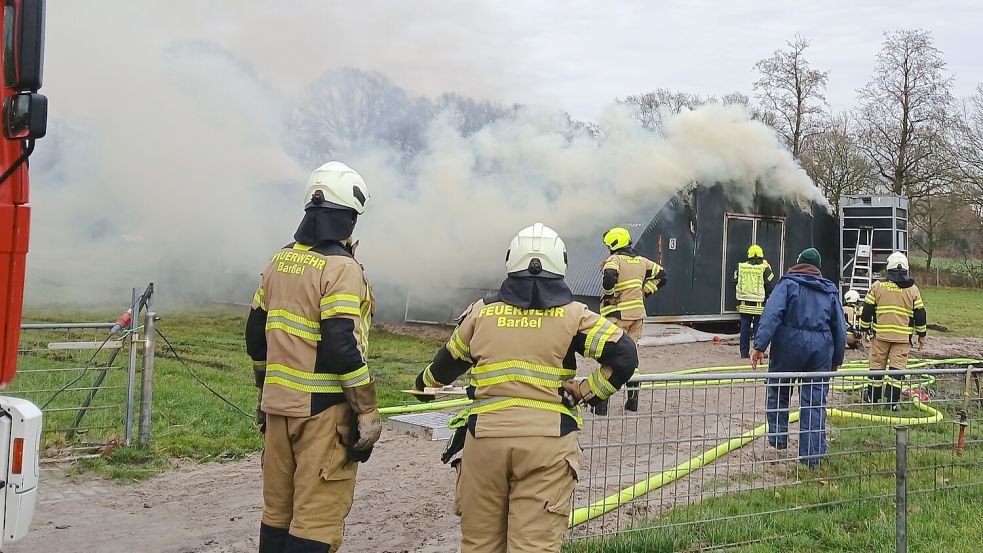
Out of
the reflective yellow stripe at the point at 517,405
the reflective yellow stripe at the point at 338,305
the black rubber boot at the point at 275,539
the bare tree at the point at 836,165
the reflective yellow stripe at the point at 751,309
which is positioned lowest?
the black rubber boot at the point at 275,539

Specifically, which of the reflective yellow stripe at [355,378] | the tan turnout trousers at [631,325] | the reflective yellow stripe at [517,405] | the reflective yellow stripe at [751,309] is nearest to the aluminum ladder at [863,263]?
the reflective yellow stripe at [751,309]

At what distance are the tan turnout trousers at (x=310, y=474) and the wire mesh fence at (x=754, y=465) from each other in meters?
1.30

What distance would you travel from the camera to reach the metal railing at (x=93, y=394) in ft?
21.6

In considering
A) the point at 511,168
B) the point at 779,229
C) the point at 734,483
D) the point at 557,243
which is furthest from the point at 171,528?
the point at 779,229

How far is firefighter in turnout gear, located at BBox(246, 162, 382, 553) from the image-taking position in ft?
12.2

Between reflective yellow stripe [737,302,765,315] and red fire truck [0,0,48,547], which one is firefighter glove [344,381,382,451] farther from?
reflective yellow stripe [737,302,765,315]

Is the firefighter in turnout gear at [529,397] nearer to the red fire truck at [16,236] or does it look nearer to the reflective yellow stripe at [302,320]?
the reflective yellow stripe at [302,320]

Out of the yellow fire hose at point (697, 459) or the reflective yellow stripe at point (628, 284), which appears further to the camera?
the reflective yellow stripe at point (628, 284)

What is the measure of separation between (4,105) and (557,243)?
2.24m

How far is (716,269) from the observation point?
49.3 ft

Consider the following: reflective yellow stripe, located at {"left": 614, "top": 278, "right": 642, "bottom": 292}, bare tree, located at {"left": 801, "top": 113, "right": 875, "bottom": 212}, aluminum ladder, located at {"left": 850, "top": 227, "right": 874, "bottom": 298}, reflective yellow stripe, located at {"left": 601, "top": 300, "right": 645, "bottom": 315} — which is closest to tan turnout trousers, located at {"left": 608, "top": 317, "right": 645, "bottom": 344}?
reflective yellow stripe, located at {"left": 601, "top": 300, "right": 645, "bottom": 315}

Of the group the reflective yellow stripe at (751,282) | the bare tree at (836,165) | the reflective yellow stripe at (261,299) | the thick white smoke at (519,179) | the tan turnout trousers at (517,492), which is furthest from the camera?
the bare tree at (836,165)

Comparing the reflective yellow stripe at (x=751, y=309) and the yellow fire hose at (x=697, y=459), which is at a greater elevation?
the reflective yellow stripe at (x=751, y=309)

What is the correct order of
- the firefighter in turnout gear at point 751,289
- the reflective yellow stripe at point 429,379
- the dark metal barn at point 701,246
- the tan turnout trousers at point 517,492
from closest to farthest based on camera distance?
the tan turnout trousers at point 517,492 → the reflective yellow stripe at point 429,379 → the firefighter in turnout gear at point 751,289 → the dark metal barn at point 701,246
